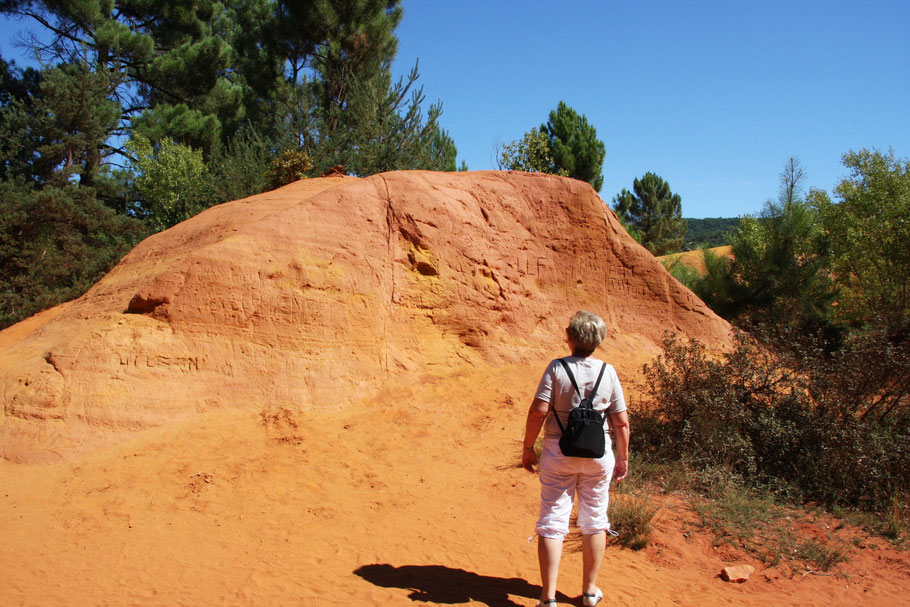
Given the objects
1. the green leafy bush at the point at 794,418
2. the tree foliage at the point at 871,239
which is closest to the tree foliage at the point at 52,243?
the green leafy bush at the point at 794,418

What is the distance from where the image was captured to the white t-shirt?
11.4 feet

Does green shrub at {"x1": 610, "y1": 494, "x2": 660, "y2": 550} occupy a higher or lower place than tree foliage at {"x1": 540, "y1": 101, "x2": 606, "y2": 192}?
lower

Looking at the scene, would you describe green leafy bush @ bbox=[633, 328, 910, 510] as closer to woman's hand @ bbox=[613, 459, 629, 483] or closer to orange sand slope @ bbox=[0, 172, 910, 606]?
orange sand slope @ bbox=[0, 172, 910, 606]

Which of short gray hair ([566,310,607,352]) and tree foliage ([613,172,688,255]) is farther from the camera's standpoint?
tree foliage ([613,172,688,255])

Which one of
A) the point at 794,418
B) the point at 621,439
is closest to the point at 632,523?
the point at 621,439

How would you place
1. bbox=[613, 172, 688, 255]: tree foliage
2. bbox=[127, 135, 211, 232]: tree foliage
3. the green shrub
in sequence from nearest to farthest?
the green shrub
bbox=[127, 135, 211, 232]: tree foliage
bbox=[613, 172, 688, 255]: tree foliage

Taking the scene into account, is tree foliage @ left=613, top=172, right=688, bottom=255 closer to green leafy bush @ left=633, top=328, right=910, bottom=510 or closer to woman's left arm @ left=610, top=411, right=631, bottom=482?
green leafy bush @ left=633, top=328, right=910, bottom=510

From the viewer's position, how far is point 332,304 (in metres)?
7.45

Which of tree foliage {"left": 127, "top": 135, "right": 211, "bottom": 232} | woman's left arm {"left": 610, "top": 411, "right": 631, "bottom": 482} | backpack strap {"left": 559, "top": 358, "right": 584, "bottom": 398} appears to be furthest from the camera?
tree foliage {"left": 127, "top": 135, "right": 211, "bottom": 232}

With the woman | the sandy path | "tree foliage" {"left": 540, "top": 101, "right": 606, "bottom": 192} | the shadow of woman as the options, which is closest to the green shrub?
the sandy path

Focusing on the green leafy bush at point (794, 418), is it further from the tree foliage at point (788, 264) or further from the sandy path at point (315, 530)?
the tree foliage at point (788, 264)

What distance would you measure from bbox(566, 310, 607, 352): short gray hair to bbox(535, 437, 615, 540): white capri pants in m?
0.56

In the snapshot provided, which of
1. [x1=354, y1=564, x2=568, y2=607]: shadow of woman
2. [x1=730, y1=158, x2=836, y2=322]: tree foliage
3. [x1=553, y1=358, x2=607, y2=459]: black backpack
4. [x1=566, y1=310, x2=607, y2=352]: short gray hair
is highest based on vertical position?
[x1=730, y1=158, x2=836, y2=322]: tree foliage

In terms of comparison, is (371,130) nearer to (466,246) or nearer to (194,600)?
(466,246)
